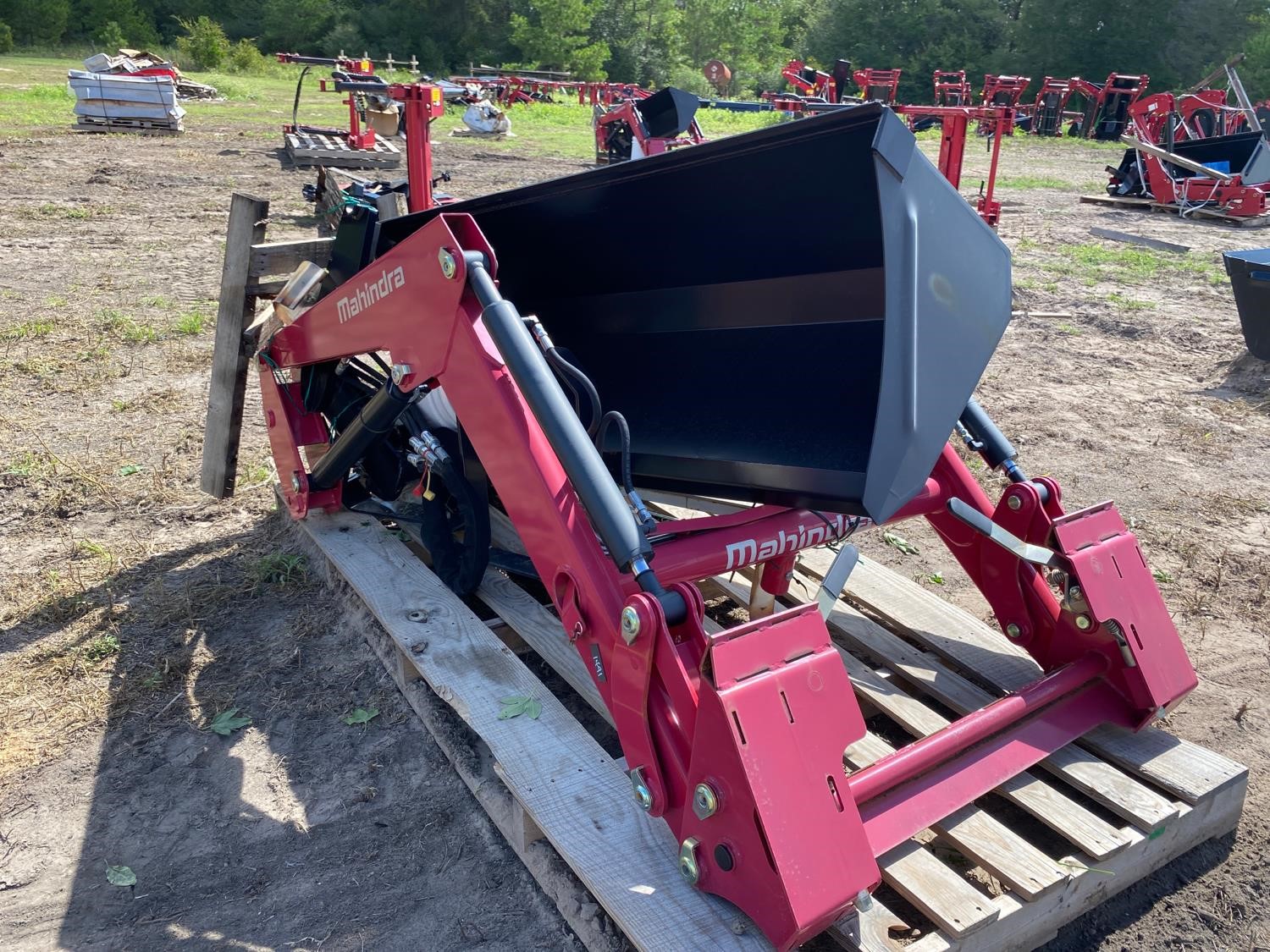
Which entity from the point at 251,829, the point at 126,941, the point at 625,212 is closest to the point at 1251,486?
the point at 625,212

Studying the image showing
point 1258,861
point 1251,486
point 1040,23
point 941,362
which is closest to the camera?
point 941,362

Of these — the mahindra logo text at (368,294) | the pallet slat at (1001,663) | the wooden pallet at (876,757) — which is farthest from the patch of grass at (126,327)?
the pallet slat at (1001,663)

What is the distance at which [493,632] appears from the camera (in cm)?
310

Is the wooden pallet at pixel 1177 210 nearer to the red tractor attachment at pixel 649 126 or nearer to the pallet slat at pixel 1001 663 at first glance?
the red tractor attachment at pixel 649 126

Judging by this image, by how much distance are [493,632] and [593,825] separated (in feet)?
3.23

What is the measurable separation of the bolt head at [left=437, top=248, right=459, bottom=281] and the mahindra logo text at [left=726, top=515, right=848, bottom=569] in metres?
0.97

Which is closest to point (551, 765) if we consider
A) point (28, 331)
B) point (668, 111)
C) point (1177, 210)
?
point (28, 331)

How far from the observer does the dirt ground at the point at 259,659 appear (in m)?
2.35

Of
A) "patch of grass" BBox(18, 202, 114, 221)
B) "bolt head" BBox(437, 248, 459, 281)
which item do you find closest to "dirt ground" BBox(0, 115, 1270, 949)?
"bolt head" BBox(437, 248, 459, 281)

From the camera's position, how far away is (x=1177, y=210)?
1371 centimetres

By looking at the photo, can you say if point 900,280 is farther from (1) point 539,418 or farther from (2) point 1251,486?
(2) point 1251,486

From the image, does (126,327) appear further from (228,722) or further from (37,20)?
(37,20)

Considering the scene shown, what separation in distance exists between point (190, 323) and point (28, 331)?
3.21ft

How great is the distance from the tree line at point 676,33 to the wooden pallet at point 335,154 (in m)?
29.6
